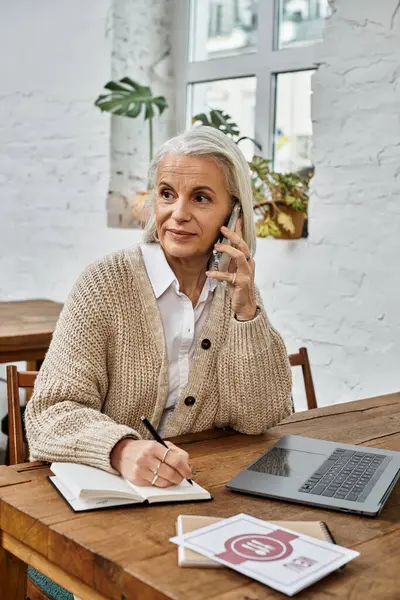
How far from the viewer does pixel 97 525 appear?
1292 mm

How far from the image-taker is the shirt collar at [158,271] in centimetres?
197

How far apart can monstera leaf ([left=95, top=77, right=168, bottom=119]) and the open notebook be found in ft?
9.49

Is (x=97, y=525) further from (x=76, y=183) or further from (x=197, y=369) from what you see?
(x=76, y=183)

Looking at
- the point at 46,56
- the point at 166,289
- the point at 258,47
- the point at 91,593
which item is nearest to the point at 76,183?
the point at 46,56

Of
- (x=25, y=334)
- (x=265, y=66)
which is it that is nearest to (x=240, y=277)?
(x=25, y=334)

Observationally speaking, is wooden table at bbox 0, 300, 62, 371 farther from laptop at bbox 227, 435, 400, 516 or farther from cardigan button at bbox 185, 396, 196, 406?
laptop at bbox 227, 435, 400, 516

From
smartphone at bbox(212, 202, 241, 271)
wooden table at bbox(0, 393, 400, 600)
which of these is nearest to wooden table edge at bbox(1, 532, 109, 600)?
wooden table at bbox(0, 393, 400, 600)

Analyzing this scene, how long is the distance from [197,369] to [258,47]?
7.95ft

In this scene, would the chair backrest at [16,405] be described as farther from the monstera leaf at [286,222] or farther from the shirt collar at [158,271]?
the monstera leaf at [286,222]

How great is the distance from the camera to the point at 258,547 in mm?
1191

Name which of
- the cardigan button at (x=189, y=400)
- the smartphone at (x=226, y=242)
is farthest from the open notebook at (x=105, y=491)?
the smartphone at (x=226, y=242)

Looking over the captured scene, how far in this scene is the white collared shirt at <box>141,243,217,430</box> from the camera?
1952 millimetres

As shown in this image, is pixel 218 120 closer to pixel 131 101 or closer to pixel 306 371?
pixel 131 101

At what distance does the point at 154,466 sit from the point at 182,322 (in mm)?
574
